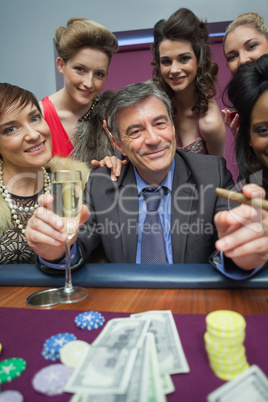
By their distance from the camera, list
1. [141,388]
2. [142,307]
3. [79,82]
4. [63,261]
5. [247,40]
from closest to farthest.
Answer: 1. [141,388]
2. [142,307]
3. [63,261]
4. [247,40]
5. [79,82]

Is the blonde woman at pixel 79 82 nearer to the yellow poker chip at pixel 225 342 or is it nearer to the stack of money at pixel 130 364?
the stack of money at pixel 130 364

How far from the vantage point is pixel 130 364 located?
0.67m

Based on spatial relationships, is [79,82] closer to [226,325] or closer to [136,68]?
[226,325]

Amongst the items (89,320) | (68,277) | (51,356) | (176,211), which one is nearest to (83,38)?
(176,211)

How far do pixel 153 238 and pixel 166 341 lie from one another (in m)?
1.00

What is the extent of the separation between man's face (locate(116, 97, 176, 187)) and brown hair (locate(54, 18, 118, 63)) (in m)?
0.96

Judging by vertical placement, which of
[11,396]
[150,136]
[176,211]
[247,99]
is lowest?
[11,396]

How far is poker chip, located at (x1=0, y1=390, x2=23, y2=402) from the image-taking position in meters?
0.66

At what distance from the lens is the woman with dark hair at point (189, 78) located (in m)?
2.70

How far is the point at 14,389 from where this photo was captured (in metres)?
0.70

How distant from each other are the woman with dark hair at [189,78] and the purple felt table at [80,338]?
7.18 ft

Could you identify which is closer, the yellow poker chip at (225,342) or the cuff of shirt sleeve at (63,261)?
the yellow poker chip at (225,342)

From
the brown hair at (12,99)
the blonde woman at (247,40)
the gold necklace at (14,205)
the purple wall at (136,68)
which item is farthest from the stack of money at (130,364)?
the purple wall at (136,68)

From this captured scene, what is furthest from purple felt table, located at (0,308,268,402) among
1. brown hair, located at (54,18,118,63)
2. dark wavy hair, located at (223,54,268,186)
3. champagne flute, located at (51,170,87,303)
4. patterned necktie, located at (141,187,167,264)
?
brown hair, located at (54,18,118,63)
